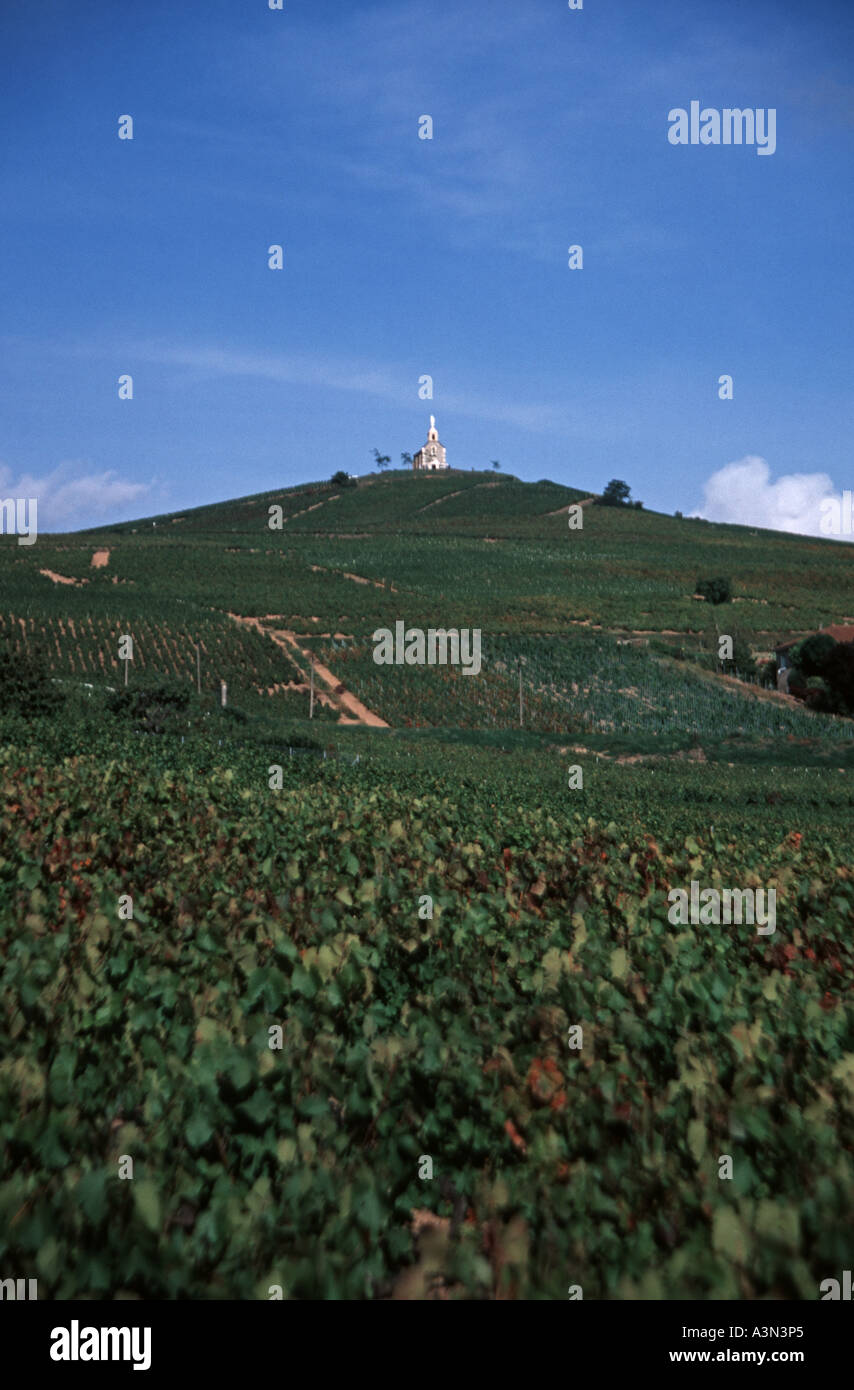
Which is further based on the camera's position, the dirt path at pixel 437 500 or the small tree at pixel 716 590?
the dirt path at pixel 437 500

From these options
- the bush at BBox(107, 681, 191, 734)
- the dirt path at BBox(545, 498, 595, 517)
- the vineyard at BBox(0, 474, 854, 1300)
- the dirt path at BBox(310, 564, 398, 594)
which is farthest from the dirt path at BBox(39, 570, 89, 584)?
the dirt path at BBox(545, 498, 595, 517)

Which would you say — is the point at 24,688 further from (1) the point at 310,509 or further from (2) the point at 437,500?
(2) the point at 437,500

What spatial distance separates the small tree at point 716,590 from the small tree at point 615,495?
3164 inches

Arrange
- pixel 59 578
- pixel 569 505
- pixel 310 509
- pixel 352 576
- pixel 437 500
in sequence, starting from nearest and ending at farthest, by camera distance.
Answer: pixel 59 578 → pixel 352 576 → pixel 569 505 → pixel 310 509 → pixel 437 500

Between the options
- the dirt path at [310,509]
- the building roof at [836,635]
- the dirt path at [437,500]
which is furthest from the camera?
the dirt path at [437,500]

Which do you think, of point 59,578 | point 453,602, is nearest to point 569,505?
point 453,602

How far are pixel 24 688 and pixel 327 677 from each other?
31.7 metres

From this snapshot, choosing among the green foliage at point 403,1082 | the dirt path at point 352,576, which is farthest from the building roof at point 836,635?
the green foliage at point 403,1082

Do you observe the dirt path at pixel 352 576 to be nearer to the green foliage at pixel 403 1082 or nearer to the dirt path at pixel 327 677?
the dirt path at pixel 327 677

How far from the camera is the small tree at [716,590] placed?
325ft

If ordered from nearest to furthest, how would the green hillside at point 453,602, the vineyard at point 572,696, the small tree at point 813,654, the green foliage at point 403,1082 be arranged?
the green foliage at point 403,1082 < the vineyard at point 572,696 < the green hillside at point 453,602 < the small tree at point 813,654

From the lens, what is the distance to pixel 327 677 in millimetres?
62344

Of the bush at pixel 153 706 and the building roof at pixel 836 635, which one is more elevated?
the building roof at pixel 836 635

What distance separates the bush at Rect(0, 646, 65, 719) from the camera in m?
30.6
